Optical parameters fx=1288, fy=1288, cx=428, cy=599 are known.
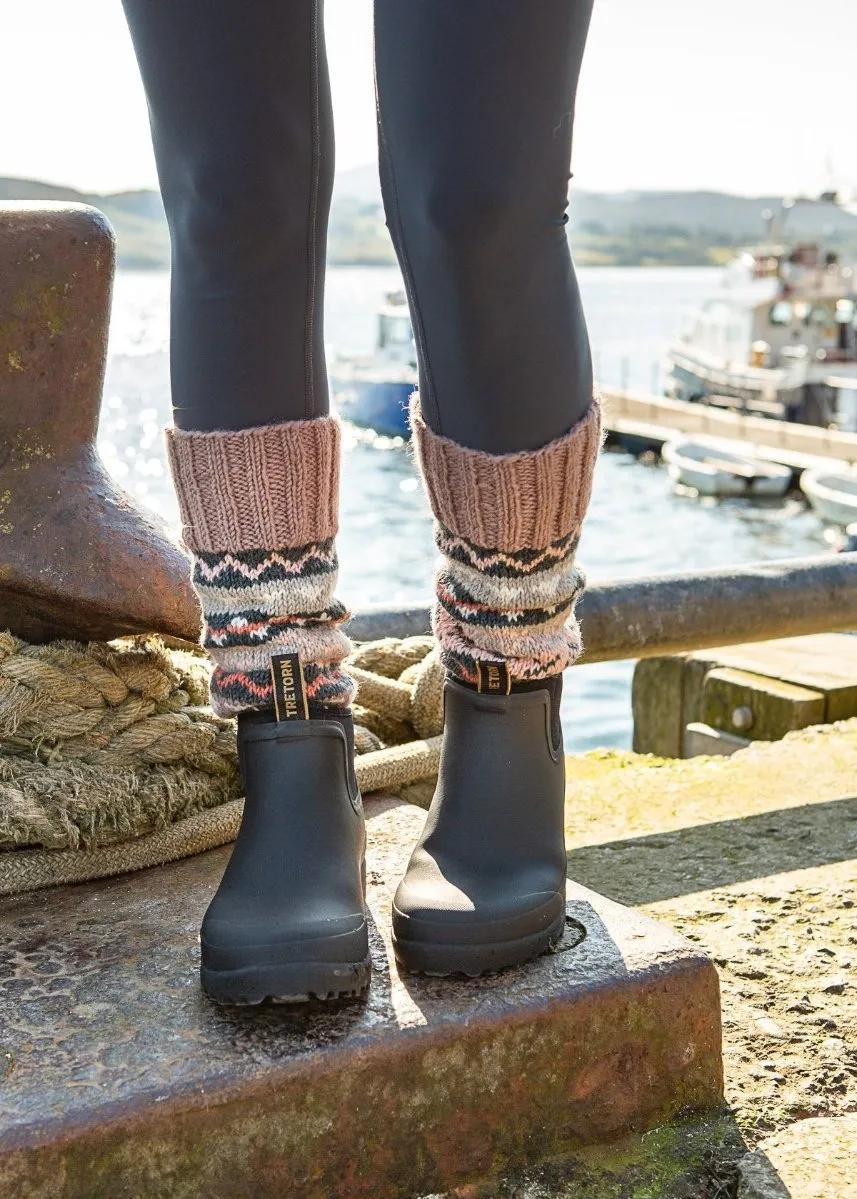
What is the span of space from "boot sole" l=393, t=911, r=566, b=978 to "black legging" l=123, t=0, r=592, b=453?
46 cm

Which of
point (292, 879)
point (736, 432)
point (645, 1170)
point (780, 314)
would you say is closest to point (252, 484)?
point (292, 879)

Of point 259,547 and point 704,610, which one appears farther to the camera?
point 704,610

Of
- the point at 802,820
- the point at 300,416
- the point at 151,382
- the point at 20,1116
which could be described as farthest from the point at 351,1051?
the point at 151,382

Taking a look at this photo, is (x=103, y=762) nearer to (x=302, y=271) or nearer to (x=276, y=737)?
(x=276, y=737)

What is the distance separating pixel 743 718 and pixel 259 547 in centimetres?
239

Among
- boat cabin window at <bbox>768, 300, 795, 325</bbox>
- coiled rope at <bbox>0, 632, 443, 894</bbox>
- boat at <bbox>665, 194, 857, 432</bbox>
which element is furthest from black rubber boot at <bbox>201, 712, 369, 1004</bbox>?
boat cabin window at <bbox>768, 300, 795, 325</bbox>

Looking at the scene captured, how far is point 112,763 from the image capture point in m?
1.56

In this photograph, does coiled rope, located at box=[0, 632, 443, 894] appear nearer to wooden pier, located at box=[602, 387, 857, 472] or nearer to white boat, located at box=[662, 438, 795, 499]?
wooden pier, located at box=[602, 387, 857, 472]

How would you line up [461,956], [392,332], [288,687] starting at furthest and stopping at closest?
[392,332] < [288,687] < [461,956]

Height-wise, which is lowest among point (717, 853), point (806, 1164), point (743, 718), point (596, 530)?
point (596, 530)

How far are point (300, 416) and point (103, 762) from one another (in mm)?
541

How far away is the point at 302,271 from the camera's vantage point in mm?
1235

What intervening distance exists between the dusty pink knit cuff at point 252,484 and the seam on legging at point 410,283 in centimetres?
12

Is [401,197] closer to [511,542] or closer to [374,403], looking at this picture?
[511,542]
